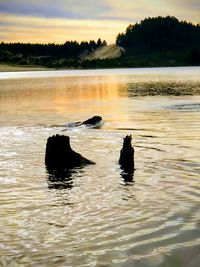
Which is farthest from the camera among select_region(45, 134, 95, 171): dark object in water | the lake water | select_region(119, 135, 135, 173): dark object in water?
select_region(45, 134, 95, 171): dark object in water

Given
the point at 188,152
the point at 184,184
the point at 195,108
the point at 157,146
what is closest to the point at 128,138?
the point at 184,184

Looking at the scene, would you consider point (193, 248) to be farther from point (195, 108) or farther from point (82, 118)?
point (195, 108)

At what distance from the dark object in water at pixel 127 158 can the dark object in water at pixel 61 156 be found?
167cm

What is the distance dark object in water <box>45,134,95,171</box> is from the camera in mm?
18688

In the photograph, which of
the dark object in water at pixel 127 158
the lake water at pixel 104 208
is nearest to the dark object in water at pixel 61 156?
the lake water at pixel 104 208

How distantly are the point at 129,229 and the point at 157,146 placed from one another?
12945mm

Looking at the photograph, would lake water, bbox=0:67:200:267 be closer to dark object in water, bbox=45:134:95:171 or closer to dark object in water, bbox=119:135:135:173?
dark object in water, bbox=119:135:135:173

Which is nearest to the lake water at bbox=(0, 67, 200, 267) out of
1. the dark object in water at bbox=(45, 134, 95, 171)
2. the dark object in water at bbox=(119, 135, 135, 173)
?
the dark object in water at bbox=(119, 135, 135, 173)

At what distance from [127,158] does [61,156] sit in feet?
8.84

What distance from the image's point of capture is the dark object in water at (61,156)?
736 inches

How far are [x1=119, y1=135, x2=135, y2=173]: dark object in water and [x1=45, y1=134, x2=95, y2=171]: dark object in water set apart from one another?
1.67 meters

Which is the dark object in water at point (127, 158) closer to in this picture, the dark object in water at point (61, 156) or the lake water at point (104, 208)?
the lake water at point (104, 208)

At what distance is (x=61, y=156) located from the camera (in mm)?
19391

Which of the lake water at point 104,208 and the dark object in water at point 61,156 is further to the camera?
the dark object in water at point 61,156
